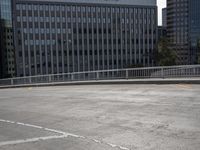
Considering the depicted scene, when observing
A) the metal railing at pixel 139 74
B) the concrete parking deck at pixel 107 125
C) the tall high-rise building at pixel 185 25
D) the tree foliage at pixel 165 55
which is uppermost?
the tall high-rise building at pixel 185 25

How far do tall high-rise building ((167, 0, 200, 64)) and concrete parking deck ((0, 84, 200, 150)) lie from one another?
119921 mm

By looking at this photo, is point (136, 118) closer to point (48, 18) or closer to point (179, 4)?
point (48, 18)

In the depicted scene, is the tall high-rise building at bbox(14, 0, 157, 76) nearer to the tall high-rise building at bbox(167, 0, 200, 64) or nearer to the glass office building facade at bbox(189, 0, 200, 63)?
the tall high-rise building at bbox(167, 0, 200, 64)

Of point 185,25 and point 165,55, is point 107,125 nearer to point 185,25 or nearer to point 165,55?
point 165,55

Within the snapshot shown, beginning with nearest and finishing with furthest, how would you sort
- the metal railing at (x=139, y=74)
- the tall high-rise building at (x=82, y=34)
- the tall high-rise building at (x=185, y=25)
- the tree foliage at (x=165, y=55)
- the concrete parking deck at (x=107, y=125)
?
the concrete parking deck at (x=107, y=125) < the metal railing at (x=139, y=74) < the tree foliage at (x=165, y=55) < the tall high-rise building at (x=82, y=34) < the tall high-rise building at (x=185, y=25)

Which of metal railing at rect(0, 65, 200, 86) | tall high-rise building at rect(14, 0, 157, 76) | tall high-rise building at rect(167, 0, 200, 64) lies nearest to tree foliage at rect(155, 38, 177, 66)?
metal railing at rect(0, 65, 200, 86)

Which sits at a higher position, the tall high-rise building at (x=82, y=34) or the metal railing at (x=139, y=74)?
the tall high-rise building at (x=82, y=34)

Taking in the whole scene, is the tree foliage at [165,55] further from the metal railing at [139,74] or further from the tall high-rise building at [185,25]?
the tall high-rise building at [185,25]

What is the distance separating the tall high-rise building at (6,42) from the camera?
131 m

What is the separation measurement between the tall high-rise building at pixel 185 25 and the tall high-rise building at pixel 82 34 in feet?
22.2

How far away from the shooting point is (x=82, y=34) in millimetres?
133000

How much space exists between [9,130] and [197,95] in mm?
8130

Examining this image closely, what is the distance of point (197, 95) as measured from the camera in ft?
49.2

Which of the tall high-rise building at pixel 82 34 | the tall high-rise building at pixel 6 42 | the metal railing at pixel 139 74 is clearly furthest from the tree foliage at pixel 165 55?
the tall high-rise building at pixel 6 42
